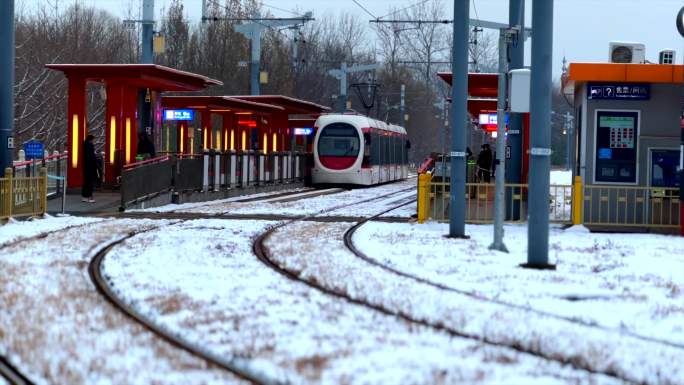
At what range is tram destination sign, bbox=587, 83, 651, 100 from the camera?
70.2 ft

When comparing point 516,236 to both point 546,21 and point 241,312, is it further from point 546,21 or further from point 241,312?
point 241,312

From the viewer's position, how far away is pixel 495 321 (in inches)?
379

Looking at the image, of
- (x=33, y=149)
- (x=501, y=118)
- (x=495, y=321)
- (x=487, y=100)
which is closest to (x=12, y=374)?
(x=495, y=321)

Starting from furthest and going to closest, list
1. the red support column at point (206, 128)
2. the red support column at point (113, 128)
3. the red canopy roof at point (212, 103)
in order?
the red support column at point (206, 128), the red canopy roof at point (212, 103), the red support column at point (113, 128)

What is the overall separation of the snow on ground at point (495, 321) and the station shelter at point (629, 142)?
22.5ft

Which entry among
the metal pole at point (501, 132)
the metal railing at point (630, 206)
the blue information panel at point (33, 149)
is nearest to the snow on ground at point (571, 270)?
the metal railing at point (630, 206)

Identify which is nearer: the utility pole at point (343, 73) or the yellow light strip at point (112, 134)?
the yellow light strip at point (112, 134)

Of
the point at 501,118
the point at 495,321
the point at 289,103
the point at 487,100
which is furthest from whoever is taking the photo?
the point at 289,103

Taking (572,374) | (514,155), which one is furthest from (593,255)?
(572,374)

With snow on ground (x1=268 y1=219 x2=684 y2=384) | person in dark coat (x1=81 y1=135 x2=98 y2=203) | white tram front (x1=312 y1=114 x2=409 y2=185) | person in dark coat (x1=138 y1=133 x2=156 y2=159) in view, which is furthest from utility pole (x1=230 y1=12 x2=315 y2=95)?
snow on ground (x1=268 y1=219 x2=684 y2=384)

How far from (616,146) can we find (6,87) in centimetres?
1177

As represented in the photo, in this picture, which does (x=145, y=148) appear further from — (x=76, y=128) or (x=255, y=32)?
(x=255, y=32)

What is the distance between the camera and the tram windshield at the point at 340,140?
44.6 metres

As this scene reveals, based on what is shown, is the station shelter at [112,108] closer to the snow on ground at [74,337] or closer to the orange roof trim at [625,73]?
the orange roof trim at [625,73]
